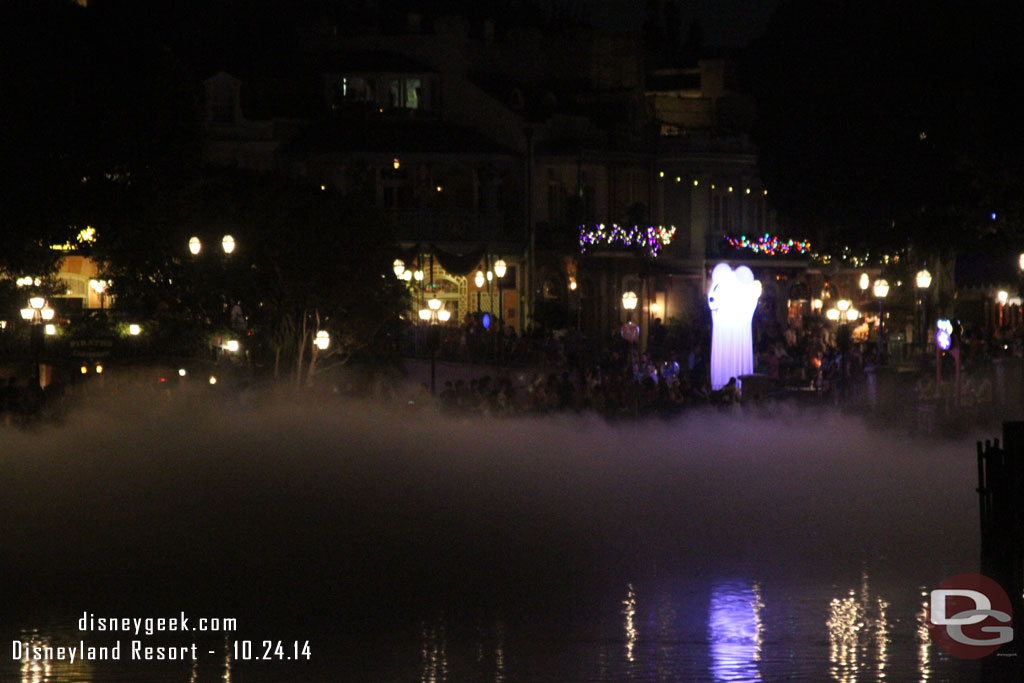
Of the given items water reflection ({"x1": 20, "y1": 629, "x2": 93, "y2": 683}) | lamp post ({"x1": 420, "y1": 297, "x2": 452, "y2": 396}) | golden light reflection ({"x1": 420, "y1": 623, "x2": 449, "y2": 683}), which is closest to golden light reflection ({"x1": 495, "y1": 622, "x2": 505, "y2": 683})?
golden light reflection ({"x1": 420, "y1": 623, "x2": 449, "y2": 683})

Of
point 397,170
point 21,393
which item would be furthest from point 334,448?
point 397,170

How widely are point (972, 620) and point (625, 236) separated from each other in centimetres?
3915

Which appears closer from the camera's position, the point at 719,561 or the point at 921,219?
the point at 719,561

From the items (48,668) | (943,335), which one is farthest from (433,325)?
(48,668)

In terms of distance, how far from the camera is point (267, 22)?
68750mm

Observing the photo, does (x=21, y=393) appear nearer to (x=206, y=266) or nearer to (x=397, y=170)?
(x=206, y=266)

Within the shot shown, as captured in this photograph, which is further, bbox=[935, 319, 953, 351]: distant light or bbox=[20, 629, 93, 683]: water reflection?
bbox=[935, 319, 953, 351]: distant light

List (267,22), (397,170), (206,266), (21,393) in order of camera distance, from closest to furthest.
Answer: (21,393), (206,266), (397,170), (267,22)

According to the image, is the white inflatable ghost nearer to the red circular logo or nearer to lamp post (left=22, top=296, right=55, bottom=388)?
lamp post (left=22, top=296, right=55, bottom=388)

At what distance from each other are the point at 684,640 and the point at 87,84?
2147 centimetres

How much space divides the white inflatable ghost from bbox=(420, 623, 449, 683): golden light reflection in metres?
22.4

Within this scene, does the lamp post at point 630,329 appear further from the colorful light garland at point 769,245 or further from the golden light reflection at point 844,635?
the golden light reflection at point 844,635

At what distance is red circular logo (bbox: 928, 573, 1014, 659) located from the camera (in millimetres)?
18031

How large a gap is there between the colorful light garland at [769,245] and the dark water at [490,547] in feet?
80.8
